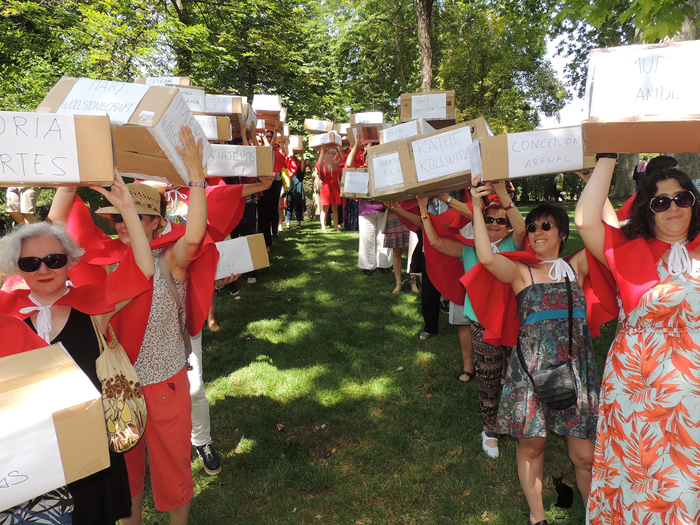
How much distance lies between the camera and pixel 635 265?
7.08 ft

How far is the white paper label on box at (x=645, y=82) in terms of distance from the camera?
168cm

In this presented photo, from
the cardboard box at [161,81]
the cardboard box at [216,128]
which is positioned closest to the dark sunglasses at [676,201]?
the cardboard box at [216,128]

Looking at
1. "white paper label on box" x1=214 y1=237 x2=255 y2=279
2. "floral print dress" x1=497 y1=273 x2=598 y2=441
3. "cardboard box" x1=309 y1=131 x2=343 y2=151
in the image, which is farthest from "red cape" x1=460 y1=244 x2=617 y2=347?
"cardboard box" x1=309 y1=131 x2=343 y2=151

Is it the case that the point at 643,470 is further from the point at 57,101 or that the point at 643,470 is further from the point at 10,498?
the point at 57,101

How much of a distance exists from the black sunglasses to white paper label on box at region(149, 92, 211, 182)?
0.65 m

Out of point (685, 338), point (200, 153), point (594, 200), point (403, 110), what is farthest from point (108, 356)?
point (403, 110)

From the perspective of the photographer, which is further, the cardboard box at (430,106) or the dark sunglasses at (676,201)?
the cardboard box at (430,106)

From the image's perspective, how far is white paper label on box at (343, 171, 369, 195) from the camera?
3770 mm

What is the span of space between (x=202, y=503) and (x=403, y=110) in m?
3.77

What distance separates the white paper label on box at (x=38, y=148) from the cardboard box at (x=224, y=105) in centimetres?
208

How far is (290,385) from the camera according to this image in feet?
14.4

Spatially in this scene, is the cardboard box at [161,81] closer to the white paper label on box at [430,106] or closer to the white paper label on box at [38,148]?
the white paper label on box at [38,148]

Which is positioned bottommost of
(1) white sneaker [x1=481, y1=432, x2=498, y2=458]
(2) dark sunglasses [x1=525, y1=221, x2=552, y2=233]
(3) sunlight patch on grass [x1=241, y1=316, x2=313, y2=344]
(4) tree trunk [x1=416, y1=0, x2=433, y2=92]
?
(1) white sneaker [x1=481, y1=432, x2=498, y2=458]

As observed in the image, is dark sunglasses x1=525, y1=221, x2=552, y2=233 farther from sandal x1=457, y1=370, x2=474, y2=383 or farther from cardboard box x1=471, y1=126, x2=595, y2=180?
sandal x1=457, y1=370, x2=474, y2=383
